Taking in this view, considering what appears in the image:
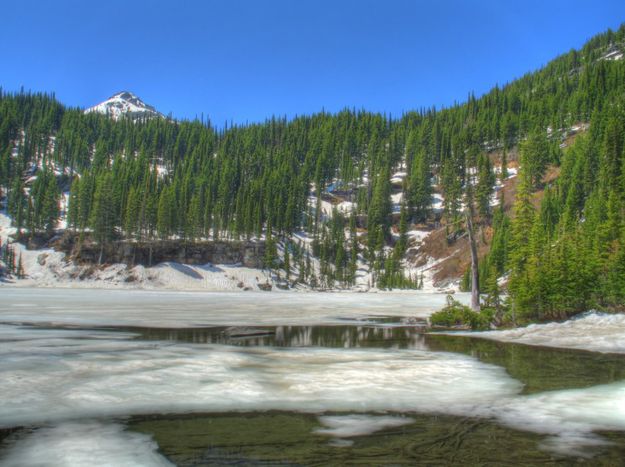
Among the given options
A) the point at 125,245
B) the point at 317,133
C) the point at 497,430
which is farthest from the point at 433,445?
the point at 317,133

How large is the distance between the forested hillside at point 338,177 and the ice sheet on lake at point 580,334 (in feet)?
52.3

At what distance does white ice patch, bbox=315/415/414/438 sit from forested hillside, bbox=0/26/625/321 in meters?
33.1

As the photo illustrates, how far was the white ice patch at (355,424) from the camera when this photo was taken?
6723 mm

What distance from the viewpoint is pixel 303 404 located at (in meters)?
8.41

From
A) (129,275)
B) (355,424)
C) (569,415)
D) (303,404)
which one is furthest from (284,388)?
(129,275)

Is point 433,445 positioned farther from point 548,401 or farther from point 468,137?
point 468,137

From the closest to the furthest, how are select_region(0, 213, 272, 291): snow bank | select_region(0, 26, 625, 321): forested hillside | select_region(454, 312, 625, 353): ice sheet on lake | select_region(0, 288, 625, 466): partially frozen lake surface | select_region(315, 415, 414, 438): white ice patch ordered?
select_region(0, 288, 625, 466): partially frozen lake surface → select_region(315, 415, 414, 438): white ice patch → select_region(454, 312, 625, 353): ice sheet on lake → select_region(0, 213, 272, 291): snow bank → select_region(0, 26, 625, 321): forested hillside

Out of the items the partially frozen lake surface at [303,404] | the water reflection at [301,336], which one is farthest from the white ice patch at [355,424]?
the water reflection at [301,336]

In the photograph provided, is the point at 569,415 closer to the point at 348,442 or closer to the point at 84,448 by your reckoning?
the point at 348,442

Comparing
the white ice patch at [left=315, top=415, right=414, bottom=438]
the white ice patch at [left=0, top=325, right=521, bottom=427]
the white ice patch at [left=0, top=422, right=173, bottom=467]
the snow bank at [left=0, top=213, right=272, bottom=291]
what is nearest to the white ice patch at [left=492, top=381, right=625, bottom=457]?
the white ice patch at [left=0, top=325, right=521, bottom=427]

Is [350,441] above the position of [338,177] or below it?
below

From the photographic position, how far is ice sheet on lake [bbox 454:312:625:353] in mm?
16500

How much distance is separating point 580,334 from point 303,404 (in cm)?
1563

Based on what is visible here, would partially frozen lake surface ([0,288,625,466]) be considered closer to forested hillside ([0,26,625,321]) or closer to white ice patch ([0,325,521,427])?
white ice patch ([0,325,521,427])
